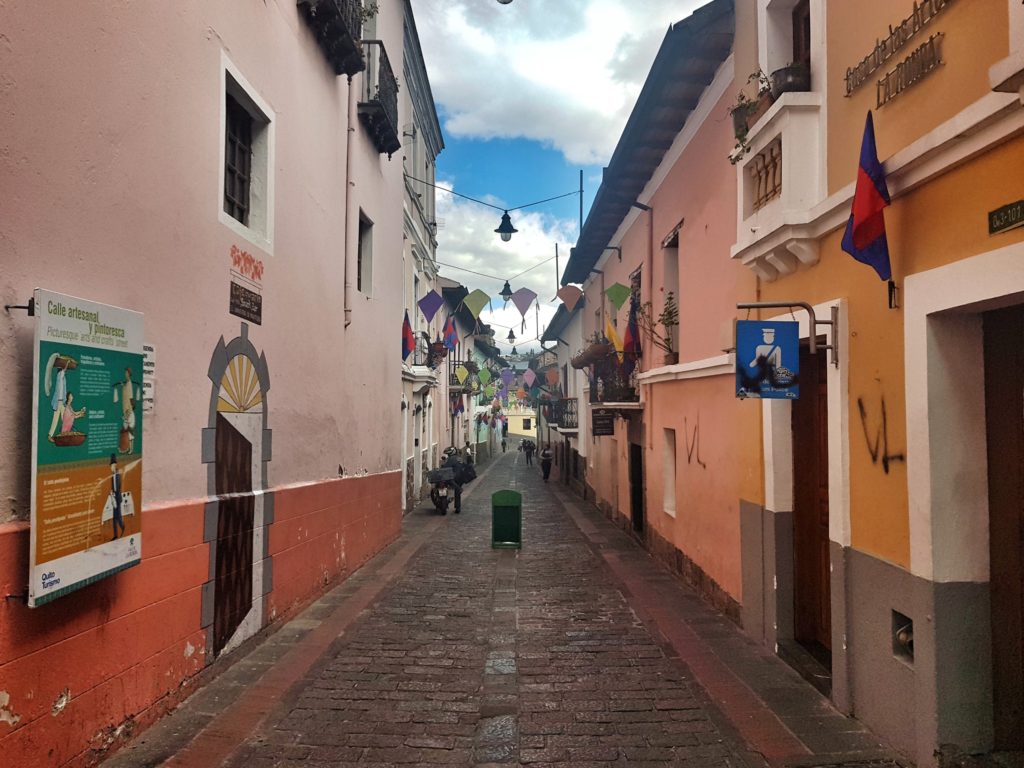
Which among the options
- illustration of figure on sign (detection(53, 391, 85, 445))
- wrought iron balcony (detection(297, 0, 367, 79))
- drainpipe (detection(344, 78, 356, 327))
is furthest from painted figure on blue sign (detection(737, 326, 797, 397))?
wrought iron balcony (detection(297, 0, 367, 79))

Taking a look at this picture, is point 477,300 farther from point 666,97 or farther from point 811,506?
point 811,506

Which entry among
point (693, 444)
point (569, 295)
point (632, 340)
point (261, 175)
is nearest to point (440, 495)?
point (569, 295)

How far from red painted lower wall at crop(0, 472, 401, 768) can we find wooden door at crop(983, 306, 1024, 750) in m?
5.11

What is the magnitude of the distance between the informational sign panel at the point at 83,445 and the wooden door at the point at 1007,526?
198 inches

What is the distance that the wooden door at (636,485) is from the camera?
515 inches

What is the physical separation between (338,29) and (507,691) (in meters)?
7.56

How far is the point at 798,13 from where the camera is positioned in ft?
20.3

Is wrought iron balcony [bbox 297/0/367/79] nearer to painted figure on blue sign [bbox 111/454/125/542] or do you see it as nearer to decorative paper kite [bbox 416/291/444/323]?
painted figure on blue sign [bbox 111/454/125/542]

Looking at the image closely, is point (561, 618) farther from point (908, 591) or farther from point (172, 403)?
point (172, 403)

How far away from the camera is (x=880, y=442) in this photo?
4402 millimetres

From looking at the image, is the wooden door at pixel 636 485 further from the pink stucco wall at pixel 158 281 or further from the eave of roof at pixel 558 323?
the eave of roof at pixel 558 323

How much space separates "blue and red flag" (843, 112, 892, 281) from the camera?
4121 millimetres

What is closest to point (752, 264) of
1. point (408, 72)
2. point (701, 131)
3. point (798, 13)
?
point (798, 13)

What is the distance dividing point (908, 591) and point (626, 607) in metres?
4.06
